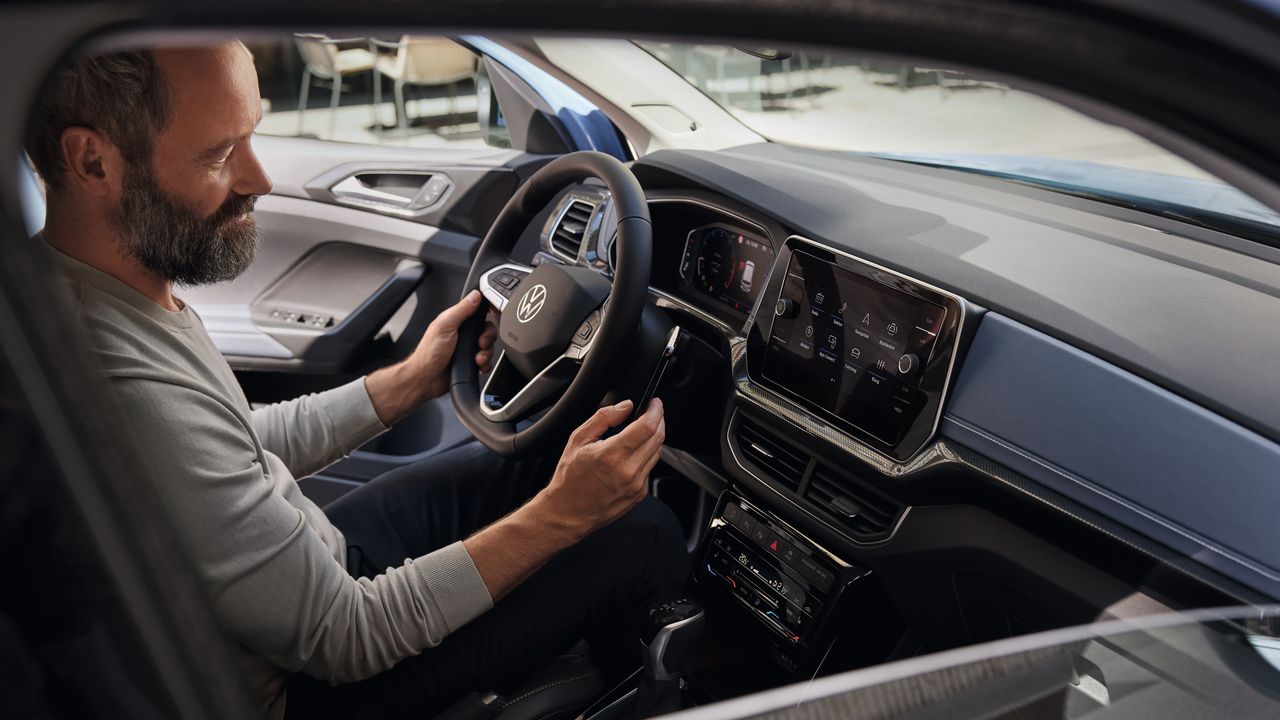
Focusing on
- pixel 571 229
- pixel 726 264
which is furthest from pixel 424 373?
pixel 726 264

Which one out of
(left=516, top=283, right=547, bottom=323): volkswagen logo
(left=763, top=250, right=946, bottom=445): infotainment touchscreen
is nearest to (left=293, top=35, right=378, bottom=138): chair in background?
(left=516, top=283, right=547, bottom=323): volkswagen logo

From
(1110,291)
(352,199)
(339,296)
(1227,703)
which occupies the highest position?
(1110,291)

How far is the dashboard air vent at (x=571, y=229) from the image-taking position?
6.07ft

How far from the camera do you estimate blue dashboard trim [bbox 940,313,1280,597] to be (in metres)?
0.99

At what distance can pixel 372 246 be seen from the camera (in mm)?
2453

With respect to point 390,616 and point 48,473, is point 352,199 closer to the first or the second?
point 390,616

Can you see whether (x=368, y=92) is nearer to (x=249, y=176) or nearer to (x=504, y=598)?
(x=249, y=176)

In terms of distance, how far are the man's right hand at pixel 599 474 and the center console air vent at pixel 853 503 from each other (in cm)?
41

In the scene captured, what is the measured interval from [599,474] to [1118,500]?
631 millimetres

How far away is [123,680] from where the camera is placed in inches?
21.0

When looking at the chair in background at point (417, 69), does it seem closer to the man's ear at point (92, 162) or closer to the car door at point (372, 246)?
the car door at point (372, 246)

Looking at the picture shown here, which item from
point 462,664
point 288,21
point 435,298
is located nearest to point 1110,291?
point 462,664

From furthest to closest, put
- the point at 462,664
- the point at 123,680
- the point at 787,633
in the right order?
1. the point at 787,633
2. the point at 462,664
3. the point at 123,680

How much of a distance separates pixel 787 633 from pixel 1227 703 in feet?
2.81
